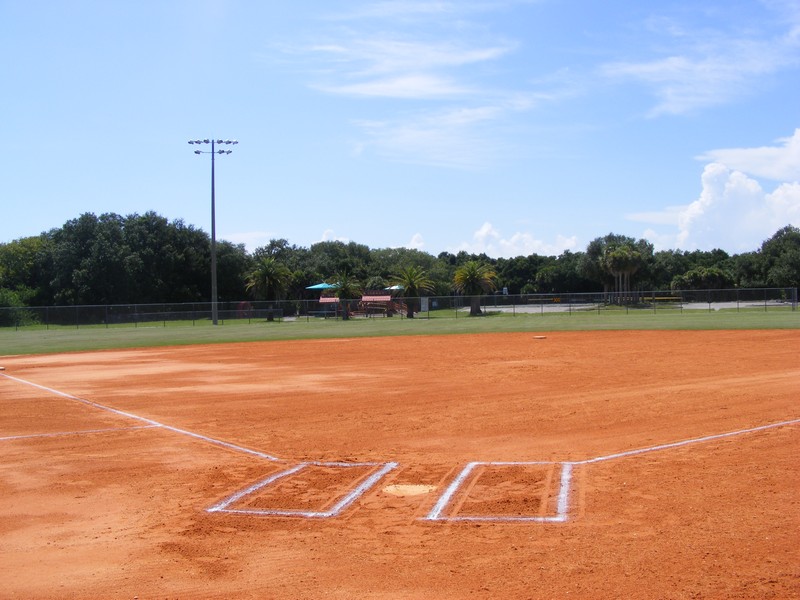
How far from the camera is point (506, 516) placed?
7.69m

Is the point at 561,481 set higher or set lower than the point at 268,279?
lower

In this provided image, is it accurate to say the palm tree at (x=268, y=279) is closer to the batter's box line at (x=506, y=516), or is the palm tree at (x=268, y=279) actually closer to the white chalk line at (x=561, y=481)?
the white chalk line at (x=561, y=481)

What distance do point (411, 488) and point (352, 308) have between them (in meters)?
61.5

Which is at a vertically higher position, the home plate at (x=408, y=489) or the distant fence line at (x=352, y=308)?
the distant fence line at (x=352, y=308)

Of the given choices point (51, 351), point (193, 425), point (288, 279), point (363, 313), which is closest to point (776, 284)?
point (363, 313)

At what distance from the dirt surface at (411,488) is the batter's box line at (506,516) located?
4 cm

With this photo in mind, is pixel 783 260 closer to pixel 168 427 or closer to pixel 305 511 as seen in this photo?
pixel 168 427

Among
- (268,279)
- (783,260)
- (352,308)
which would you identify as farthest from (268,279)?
(783,260)

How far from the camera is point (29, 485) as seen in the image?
9703 millimetres

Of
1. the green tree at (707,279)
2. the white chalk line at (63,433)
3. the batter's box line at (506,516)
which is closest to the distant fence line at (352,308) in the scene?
the green tree at (707,279)

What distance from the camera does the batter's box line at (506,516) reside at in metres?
7.57

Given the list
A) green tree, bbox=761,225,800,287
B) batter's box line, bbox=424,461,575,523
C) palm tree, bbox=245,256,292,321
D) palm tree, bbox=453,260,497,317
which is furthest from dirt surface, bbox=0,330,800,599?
green tree, bbox=761,225,800,287

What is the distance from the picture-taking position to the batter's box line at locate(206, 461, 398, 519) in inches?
317

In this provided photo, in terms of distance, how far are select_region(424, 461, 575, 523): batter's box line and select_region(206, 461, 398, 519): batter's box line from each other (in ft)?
3.33
